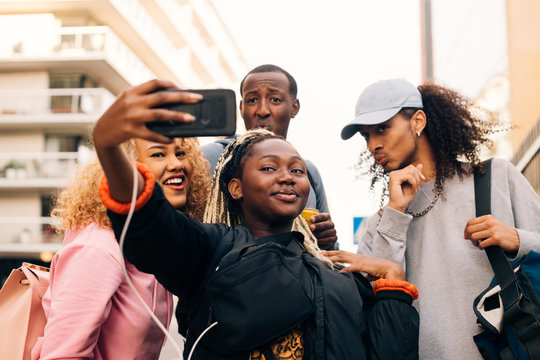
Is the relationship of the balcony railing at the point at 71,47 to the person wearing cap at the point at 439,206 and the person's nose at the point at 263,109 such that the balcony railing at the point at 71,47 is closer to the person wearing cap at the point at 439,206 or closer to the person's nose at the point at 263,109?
the person's nose at the point at 263,109

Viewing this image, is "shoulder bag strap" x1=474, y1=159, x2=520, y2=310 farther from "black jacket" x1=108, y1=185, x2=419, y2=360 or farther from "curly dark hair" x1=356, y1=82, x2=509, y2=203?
"black jacket" x1=108, y1=185, x2=419, y2=360

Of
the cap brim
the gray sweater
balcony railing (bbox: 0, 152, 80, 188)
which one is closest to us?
the gray sweater

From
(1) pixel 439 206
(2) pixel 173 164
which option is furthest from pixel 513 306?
(2) pixel 173 164

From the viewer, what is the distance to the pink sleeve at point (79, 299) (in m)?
1.95

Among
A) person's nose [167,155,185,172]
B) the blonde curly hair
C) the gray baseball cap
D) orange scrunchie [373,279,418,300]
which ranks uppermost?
the gray baseball cap

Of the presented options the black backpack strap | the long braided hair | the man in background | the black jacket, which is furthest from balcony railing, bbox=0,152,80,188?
the black backpack strap

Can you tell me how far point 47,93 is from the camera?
21.9 metres

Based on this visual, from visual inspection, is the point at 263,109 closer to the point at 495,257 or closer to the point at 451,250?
the point at 451,250

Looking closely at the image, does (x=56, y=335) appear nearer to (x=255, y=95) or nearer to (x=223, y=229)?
(x=223, y=229)

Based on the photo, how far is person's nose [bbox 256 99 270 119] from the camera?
139 inches

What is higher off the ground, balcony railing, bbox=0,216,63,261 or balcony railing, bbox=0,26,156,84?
balcony railing, bbox=0,26,156,84

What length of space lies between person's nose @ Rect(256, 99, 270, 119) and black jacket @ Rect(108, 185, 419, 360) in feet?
5.24

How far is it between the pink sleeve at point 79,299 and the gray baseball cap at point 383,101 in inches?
63.6

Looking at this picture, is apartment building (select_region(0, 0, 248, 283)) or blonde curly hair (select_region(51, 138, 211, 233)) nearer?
blonde curly hair (select_region(51, 138, 211, 233))
